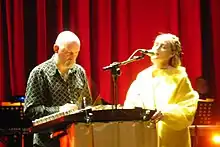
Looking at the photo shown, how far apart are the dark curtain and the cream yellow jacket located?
1.85 metres

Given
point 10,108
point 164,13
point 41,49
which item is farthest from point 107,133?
point 164,13

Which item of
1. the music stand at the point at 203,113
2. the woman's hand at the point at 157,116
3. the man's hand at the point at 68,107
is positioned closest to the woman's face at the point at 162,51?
the woman's hand at the point at 157,116

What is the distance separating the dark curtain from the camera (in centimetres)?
509

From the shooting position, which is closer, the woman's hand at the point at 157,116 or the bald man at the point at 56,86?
the woman's hand at the point at 157,116

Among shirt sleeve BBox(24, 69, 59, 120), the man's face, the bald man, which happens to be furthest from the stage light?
shirt sleeve BBox(24, 69, 59, 120)

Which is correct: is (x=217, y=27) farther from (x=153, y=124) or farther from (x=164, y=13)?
(x=153, y=124)

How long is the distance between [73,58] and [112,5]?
221 centimetres

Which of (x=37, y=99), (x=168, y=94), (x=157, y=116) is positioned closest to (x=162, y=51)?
(x=168, y=94)

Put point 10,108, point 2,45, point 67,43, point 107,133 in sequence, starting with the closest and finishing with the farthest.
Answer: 1. point 107,133
2. point 67,43
3. point 10,108
4. point 2,45

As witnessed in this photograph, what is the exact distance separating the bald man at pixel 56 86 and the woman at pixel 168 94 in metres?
0.37

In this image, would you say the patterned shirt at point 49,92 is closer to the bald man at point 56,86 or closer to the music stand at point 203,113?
the bald man at point 56,86

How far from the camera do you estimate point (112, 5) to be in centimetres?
538

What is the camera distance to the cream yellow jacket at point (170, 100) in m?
3.04

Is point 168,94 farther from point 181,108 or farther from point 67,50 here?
point 67,50
